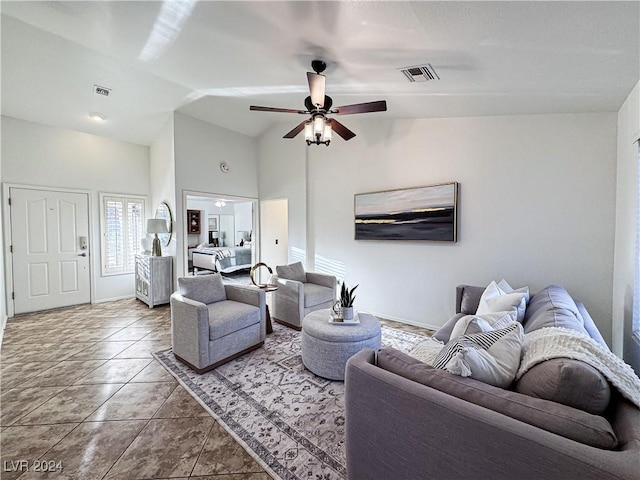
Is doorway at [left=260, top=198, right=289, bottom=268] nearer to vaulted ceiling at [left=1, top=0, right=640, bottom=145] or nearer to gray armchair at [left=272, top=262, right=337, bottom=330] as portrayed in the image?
gray armchair at [left=272, top=262, right=337, bottom=330]

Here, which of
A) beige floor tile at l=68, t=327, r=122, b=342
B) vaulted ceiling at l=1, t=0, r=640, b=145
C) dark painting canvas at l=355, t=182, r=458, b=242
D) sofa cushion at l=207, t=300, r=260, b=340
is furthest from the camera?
dark painting canvas at l=355, t=182, r=458, b=242

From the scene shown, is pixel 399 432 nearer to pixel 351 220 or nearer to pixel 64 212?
pixel 351 220

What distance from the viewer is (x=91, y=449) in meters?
1.67

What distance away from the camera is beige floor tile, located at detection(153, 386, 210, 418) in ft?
6.48

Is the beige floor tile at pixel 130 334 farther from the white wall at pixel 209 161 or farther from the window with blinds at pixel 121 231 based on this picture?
the window with blinds at pixel 121 231

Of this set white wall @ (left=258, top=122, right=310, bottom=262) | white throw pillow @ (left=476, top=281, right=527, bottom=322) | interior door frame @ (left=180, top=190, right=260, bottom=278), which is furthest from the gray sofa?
interior door frame @ (left=180, top=190, right=260, bottom=278)

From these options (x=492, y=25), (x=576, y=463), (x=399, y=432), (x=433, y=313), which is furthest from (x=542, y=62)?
(x=433, y=313)

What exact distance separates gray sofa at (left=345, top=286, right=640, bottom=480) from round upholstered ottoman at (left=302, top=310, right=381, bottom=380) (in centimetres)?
103

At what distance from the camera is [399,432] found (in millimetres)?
1090

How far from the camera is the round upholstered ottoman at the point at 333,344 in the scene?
92.5 inches

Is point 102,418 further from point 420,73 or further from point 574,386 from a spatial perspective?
point 420,73

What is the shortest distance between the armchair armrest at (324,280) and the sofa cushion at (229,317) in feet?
4.34

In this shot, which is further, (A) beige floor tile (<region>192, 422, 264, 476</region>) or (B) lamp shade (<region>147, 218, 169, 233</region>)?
(B) lamp shade (<region>147, 218, 169, 233</region>)

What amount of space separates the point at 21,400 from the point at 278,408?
6.67ft
